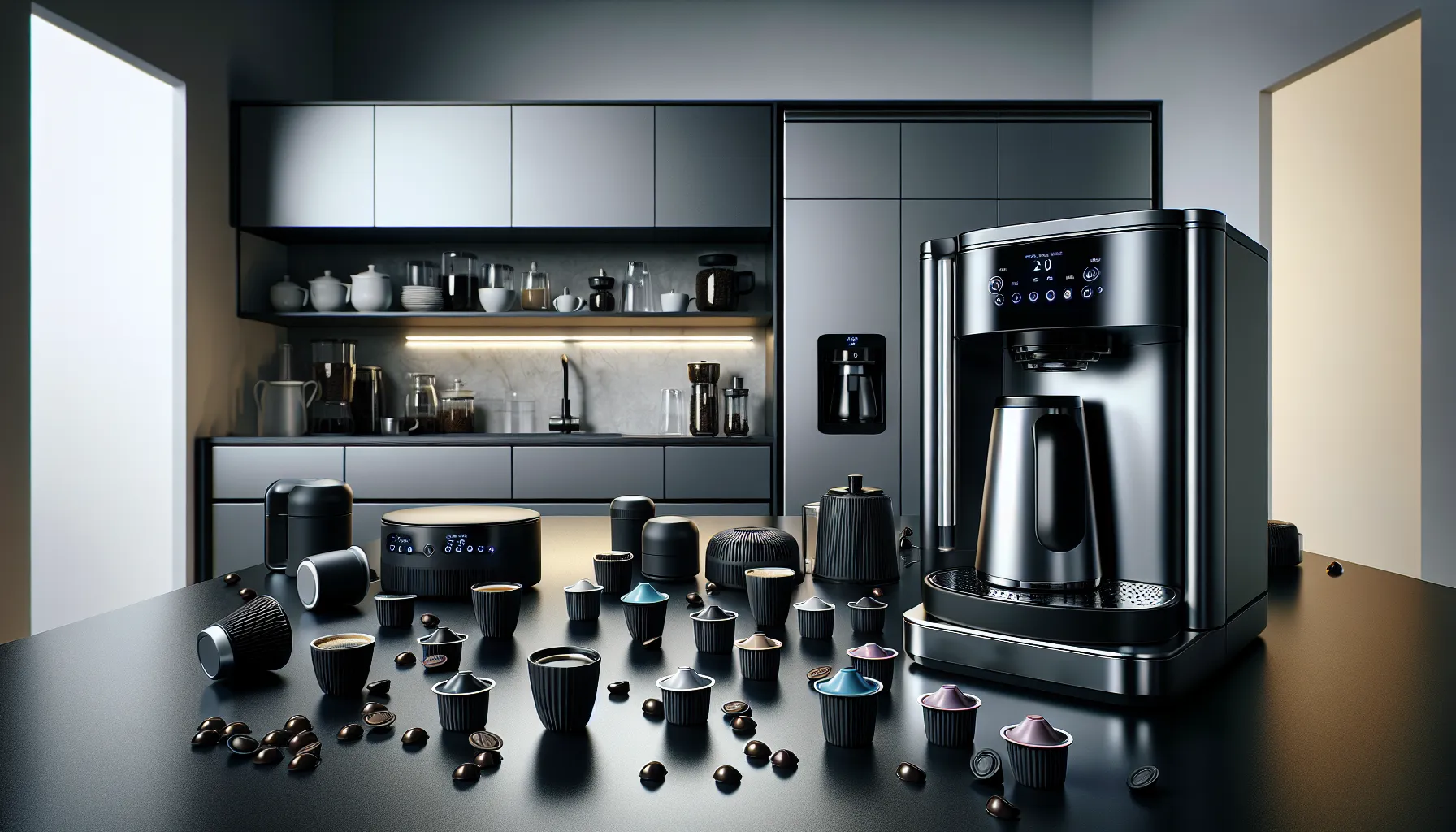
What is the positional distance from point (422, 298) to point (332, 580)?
294cm

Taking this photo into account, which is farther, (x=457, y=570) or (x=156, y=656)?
(x=457, y=570)

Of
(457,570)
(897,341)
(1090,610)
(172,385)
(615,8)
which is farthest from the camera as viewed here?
(615,8)

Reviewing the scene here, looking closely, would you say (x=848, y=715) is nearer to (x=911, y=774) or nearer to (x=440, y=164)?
(x=911, y=774)

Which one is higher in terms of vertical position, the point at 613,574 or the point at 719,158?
the point at 719,158

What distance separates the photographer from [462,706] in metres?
0.59

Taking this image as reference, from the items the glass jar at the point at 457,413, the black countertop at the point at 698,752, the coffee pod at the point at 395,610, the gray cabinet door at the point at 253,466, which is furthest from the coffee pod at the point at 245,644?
the glass jar at the point at 457,413

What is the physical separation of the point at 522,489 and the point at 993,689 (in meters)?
2.93

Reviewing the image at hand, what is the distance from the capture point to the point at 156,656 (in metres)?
0.80

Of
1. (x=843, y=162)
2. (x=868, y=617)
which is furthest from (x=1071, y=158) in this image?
(x=868, y=617)

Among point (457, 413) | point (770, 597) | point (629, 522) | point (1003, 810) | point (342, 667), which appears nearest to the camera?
point (1003, 810)

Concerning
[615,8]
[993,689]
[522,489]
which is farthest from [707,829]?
[615,8]

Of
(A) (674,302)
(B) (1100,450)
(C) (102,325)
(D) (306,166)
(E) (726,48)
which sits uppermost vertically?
(E) (726,48)

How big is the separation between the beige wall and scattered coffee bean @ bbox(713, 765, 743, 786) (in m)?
3.91

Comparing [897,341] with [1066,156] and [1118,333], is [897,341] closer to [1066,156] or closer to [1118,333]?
[1066,156]
